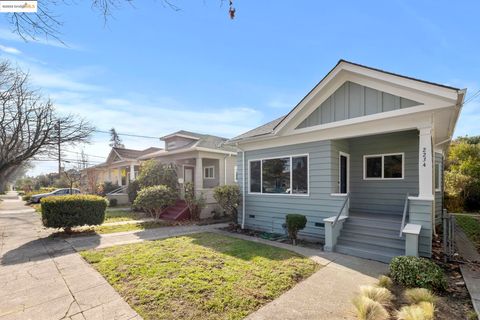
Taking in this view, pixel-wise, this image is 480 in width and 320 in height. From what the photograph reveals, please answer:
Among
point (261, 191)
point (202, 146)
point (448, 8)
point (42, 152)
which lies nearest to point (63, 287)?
point (261, 191)

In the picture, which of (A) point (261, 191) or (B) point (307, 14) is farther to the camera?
(A) point (261, 191)

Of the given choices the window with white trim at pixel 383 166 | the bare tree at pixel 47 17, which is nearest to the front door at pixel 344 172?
the window with white trim at pixel 383 166

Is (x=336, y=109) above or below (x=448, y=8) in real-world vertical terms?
below

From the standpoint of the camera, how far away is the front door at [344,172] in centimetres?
775

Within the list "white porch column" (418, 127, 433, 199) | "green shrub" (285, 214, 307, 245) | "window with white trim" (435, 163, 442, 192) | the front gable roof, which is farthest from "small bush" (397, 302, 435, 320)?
"window with white trim" (435, 163, 442, 192)

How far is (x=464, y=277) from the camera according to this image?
175 inches

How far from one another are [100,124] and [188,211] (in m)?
12.5

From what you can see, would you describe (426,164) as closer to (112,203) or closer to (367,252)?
(367,252)

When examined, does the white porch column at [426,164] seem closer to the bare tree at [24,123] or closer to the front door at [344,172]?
the front door at [344,172]

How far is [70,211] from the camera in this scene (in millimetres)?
7965

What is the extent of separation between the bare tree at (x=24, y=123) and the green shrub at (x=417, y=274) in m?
20.0

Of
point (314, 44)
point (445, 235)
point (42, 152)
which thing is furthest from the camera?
point (42, 152)

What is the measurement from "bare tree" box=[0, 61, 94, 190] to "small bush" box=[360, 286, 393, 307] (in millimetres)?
19631

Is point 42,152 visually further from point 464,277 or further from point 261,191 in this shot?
point 464,277
